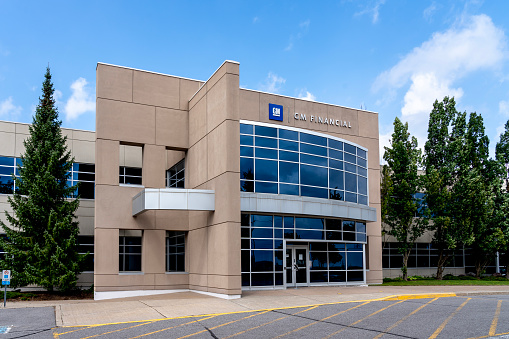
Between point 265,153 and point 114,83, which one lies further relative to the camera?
point 114,83

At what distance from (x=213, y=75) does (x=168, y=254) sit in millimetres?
9546

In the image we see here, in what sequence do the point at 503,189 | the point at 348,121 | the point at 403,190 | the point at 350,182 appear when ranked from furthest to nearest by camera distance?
1. the point at 503,189
2. the point at 403,190
3. the point at 348,121
4. the point at 350,182

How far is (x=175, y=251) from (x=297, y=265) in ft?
20.8

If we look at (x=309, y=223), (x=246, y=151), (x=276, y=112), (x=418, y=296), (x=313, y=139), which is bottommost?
(x=418, y=296)

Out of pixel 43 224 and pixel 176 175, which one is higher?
pixel 176 175

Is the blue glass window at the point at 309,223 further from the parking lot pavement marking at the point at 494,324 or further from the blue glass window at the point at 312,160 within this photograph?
the parking lot pavement marking at the point at 494,324

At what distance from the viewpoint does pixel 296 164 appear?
24.5 metres

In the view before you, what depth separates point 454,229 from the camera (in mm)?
33656

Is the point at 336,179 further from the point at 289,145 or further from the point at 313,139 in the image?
the point at 289,145

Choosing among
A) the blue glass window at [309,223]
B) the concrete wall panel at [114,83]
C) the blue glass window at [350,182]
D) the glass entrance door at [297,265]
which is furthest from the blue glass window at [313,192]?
the concrete wall panel at [114,83]

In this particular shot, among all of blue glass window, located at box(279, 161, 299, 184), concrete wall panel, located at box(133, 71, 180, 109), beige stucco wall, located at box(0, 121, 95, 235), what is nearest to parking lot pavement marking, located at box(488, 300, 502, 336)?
blue glass window, located at box(279, 161, 299, 184)

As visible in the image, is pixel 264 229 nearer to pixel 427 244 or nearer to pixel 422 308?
pixel 422 308

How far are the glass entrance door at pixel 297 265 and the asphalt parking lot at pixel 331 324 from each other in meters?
6.95

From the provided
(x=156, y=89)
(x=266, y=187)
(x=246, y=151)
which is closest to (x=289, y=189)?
(x=266, y=187)
